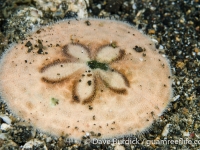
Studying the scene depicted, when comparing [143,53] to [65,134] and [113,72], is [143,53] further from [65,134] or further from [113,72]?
[65,134]

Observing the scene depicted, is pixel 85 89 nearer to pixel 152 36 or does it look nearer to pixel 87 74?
pixel 87 74

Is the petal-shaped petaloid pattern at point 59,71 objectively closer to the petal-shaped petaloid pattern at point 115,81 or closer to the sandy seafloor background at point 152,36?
the petal-shaped petaloid pattern at point 115,81

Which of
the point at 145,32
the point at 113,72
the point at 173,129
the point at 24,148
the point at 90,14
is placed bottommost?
the point at 24,148

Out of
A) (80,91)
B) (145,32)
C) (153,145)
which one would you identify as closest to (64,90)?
(80,91)

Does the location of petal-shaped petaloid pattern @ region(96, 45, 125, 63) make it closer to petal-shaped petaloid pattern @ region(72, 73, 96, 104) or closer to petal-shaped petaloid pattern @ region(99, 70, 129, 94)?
petal-shaped petaloid pattern @ region(99, 70, 129, 94)

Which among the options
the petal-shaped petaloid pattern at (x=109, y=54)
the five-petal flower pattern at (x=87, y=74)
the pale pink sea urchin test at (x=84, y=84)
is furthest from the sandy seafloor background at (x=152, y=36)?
the petal-shaped petaloid pattern at (x=109, y=54)

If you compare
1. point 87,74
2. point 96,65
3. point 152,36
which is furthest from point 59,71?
point 152,36
